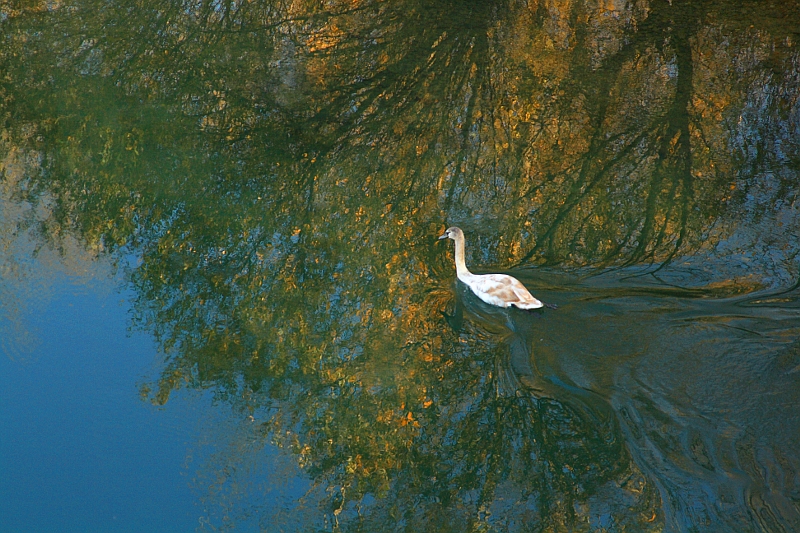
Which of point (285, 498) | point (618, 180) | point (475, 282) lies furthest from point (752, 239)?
point (285, 498)

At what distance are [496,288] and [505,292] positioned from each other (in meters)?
0.11

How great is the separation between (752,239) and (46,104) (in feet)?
32.3

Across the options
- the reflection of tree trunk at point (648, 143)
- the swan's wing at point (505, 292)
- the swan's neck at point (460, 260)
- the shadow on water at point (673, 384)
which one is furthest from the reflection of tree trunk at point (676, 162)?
the swan's neck at point (460, 260)

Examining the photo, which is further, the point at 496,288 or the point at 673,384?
the point at 496,288

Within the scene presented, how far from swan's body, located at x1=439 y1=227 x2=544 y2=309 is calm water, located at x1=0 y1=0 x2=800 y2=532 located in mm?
168

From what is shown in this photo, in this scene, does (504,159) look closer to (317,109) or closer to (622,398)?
(317,109)

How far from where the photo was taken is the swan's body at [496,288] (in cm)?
774

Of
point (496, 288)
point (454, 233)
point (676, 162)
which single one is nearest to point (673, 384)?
point (496, 288)

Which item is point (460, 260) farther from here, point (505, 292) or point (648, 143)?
point (648, 143)

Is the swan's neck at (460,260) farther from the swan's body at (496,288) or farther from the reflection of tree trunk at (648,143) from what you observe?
the reflection of tree trunk at (648,143)

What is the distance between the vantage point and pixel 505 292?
25.8 feet

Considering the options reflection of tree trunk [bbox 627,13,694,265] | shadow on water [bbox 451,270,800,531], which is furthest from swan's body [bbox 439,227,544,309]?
reflection of tree trunk [bbox 627,13,694,265]

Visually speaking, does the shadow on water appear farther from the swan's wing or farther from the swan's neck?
the swan's neck

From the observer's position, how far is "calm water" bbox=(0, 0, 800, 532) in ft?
21.0
